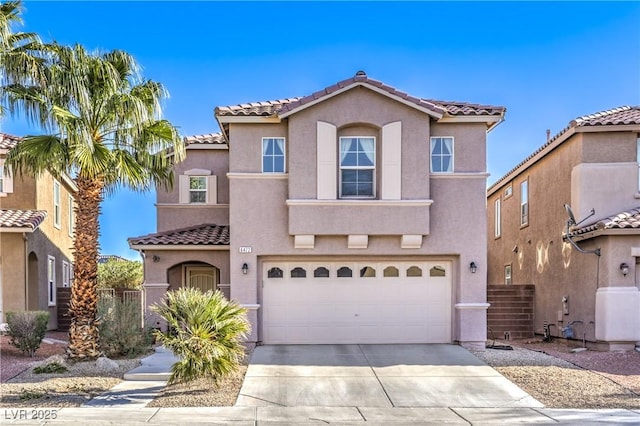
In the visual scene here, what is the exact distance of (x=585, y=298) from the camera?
678 inches

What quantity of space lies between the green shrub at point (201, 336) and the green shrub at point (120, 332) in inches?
141

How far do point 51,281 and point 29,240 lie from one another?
10.5 feet

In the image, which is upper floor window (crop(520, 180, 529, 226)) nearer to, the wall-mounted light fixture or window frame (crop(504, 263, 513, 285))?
window frame (crop(504, 263, 513, 285))

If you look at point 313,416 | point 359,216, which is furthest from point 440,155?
point 313,416

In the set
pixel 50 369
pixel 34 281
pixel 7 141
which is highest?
pixel 7 141

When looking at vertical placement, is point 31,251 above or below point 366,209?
below

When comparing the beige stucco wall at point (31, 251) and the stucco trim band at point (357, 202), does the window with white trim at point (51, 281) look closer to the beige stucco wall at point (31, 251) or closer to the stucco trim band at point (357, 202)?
the beige stucco wall at point (31, 251)

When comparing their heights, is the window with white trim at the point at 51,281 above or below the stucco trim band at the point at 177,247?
below

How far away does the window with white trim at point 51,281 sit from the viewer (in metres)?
22.0

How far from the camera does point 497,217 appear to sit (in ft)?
88.5

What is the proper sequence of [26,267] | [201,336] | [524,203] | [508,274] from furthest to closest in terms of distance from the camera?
[508,274], [524,203], [26,267], [201,336]

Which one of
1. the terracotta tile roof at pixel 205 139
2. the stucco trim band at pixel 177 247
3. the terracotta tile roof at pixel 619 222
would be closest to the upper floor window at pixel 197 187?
the terracotta tile roof at pixel 205 139

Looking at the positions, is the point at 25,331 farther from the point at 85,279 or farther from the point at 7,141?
the point at 7,141

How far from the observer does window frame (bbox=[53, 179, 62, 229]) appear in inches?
910
